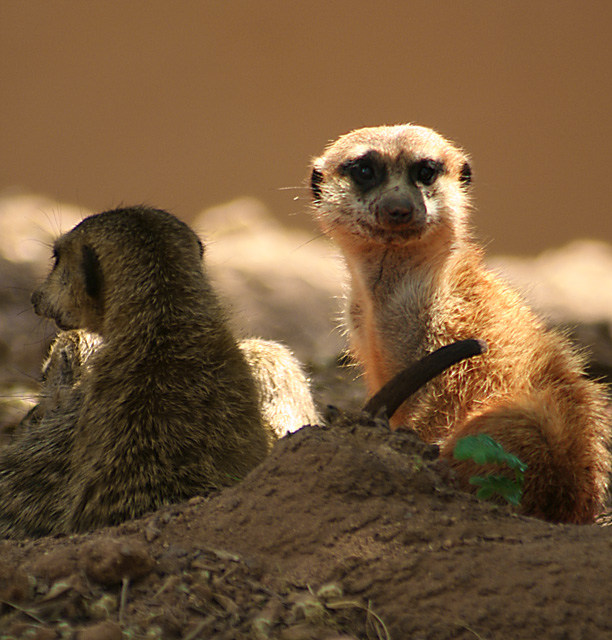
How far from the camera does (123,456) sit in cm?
218

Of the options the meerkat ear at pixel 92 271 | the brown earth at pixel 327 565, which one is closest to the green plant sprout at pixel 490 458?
the brown earth at pixel 327 565

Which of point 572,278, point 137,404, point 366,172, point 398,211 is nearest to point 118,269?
point 137,404

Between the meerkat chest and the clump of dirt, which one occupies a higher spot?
the meerkat chest

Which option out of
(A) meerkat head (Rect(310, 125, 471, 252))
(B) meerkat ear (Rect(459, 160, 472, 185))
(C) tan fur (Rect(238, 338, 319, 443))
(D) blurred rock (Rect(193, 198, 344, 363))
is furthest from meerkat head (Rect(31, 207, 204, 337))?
(D) blurred rock (Rect(193, 198, 344, 363))

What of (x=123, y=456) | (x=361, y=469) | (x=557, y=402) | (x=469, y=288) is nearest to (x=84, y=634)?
(x=361, y=469)

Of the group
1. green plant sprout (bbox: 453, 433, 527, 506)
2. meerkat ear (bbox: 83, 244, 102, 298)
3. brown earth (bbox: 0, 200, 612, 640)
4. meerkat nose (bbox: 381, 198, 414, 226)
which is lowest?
brown earth (bbox: 0, 200, 612, 640)

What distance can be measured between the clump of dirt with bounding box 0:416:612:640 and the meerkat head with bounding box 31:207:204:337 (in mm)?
803

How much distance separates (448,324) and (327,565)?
54.8 inches

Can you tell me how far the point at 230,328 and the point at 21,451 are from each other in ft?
2.54

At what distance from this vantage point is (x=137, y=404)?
2254 mm

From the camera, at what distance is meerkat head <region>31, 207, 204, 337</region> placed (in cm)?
241

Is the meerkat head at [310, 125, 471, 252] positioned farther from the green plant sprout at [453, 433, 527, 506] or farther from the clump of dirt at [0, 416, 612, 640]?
the clump of dirt at [0, 416, 612, 640]

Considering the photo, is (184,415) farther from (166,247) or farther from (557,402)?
(557,402)

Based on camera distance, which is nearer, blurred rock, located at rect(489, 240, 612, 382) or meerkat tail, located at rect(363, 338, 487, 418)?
meerkat tail, located at rect(363, 338, 487, 418)
